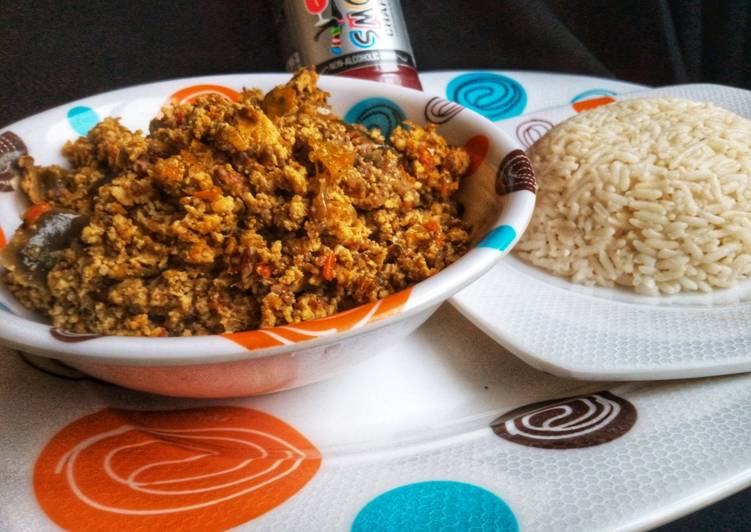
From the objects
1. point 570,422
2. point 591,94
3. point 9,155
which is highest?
point 9,155

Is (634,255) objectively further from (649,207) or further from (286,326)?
(286,326)

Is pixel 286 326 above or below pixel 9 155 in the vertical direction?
below

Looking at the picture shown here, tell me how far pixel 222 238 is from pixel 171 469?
0.25m

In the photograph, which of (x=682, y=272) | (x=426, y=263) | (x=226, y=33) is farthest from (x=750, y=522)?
(x=226, y=33)

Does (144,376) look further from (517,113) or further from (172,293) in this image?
(517,113)

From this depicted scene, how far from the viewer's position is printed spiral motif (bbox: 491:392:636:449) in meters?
0.78

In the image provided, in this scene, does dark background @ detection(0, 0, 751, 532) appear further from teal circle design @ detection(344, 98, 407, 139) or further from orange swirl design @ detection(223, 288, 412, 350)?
orange swirl design @ detection(223, 288, 412, 350)

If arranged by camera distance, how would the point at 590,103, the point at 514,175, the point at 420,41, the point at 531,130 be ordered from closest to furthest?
1. the point at 514,175
2. the point at 531,130
3. the point at 590,103
4. the point at 420,41

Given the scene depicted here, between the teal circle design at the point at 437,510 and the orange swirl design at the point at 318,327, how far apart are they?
19cm

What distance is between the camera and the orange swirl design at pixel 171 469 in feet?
2.27

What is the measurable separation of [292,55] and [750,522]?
1.26m

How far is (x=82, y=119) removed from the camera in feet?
3.29

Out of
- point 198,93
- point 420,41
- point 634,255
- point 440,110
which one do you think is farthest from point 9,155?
point 420,41

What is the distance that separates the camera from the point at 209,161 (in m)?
0.77
